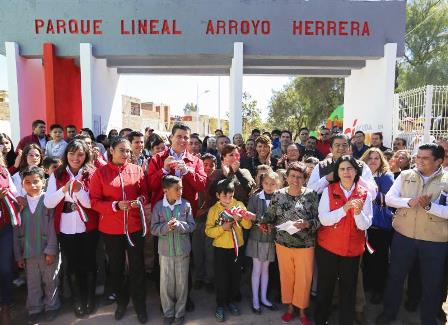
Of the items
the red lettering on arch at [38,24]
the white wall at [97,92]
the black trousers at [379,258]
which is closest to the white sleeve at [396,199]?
the black trousers at [379,258]

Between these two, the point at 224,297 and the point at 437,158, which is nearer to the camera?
the point at 437,158

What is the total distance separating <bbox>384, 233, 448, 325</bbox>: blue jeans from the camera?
3156mm

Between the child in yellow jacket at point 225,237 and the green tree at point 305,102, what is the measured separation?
18.6 meters

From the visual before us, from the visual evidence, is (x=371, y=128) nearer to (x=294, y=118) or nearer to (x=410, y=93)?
(x=410, y=93)

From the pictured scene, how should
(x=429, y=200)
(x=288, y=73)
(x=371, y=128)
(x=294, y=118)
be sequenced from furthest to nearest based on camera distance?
(x=294, y=118) < (x=288, y=73) < (x=371, y=128) < (x=429, y=200)

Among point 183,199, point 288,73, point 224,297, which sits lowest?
point 224,297

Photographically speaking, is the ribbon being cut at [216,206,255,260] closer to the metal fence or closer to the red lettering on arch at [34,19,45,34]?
the metal fence

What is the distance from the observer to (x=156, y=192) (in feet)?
11.7

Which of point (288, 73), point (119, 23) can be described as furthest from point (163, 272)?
point (288, 73)

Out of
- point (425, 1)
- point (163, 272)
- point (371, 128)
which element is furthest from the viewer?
point (425, 1)

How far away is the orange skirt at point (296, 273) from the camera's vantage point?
3.38 meters

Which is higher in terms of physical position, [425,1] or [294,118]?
[425,1]

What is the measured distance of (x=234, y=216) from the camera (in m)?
3.42

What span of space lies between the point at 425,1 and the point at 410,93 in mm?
13357
